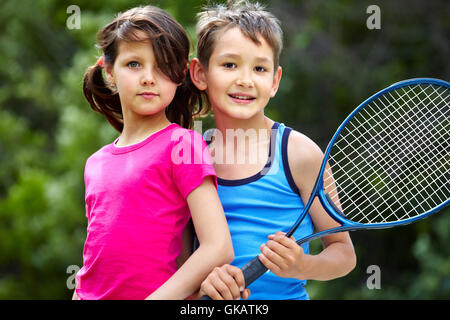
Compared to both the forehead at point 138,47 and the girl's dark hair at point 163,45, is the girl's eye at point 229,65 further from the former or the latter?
the forehead at point 138,47

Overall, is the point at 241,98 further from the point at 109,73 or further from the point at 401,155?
the point at 401,155

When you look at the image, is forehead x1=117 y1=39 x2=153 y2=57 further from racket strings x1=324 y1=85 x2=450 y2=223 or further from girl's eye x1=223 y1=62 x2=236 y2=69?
racket strings x1=324 y1=85 x2=450 y2=223

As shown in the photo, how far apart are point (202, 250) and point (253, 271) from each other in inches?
5.7

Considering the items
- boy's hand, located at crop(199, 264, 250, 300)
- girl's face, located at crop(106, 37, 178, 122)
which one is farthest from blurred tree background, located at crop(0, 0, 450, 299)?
boy's hand, located at crop(199, 264, 250, 300)

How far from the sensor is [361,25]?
5.91 metres

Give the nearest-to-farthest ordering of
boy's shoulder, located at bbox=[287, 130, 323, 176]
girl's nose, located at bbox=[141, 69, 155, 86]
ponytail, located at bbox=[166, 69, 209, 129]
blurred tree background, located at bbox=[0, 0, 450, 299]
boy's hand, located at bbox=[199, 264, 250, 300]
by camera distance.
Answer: boy's hand, located at bbox=[199, 264, 250, 300], girl's nose, located at bbox=[141, 69, 155, 86], boy's shoulder, located at bbox=[287, 130, 323, 176], ponytail, located at bbox=[166, 69, 209, 129], blurred tree background, located at bbox=[0, 0, 450, 299]

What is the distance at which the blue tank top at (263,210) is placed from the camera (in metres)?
1.65

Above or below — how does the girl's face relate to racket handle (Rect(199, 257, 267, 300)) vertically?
above

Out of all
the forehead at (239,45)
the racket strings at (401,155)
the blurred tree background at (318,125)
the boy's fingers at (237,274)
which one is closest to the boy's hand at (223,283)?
the boy's fingers at (237,274)

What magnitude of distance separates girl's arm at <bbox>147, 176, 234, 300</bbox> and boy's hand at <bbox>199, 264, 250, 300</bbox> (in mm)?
23

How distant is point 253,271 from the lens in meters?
1.54

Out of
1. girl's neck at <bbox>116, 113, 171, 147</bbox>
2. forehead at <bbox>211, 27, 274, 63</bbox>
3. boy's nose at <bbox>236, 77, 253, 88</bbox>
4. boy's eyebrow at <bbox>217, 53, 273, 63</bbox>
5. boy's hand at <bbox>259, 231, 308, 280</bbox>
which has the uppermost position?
forehead at <bbox>211, 27, 274, 63</bbox>

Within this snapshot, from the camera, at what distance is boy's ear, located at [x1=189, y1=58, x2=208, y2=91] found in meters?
1.75

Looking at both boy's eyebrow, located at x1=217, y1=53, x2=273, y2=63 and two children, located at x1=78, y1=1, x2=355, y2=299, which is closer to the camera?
two children, located at x1=78, y1=1, x2=355, y2=299
